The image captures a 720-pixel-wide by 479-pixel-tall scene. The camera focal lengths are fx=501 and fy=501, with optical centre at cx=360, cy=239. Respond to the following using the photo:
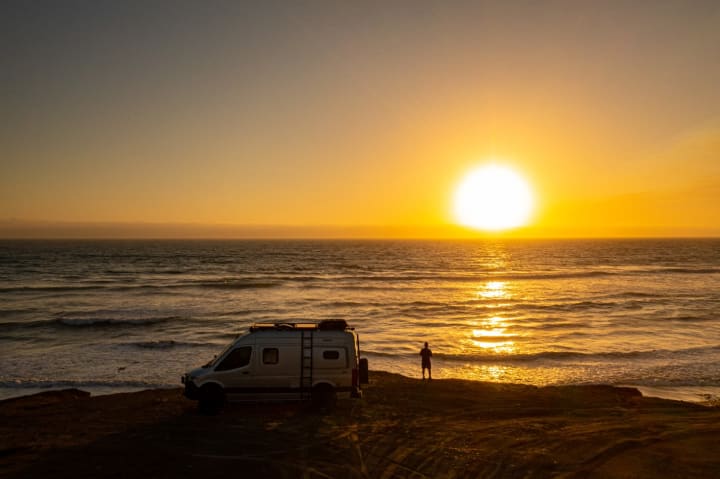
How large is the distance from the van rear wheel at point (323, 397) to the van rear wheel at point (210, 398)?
2789mm

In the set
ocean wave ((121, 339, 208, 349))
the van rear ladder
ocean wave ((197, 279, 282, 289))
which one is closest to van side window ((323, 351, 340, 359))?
the van rear ladder

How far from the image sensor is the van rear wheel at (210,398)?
48.0ft

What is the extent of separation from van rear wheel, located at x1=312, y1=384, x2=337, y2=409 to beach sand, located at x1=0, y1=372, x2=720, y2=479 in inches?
11.5

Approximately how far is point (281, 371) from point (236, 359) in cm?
138

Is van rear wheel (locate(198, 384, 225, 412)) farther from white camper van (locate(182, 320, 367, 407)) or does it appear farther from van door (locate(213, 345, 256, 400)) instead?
van door (locate(213, 345, 256, 400))

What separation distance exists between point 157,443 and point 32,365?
16.4 m

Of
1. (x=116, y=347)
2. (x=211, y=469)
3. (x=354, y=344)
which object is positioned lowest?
(x=116, y=347)

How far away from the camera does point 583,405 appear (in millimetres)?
16047

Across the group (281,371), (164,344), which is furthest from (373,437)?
(164,344)

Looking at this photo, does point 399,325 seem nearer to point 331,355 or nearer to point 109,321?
point 109,321

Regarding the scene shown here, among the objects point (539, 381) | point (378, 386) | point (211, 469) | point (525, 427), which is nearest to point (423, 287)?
point (539, 381)

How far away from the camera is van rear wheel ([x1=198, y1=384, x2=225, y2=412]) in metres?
14.6

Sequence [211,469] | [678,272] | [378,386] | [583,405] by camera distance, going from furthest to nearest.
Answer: [678,272] < [378,386] < [583,405] < [211,469]

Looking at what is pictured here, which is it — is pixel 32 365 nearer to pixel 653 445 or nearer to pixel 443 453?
pixel 443 453
